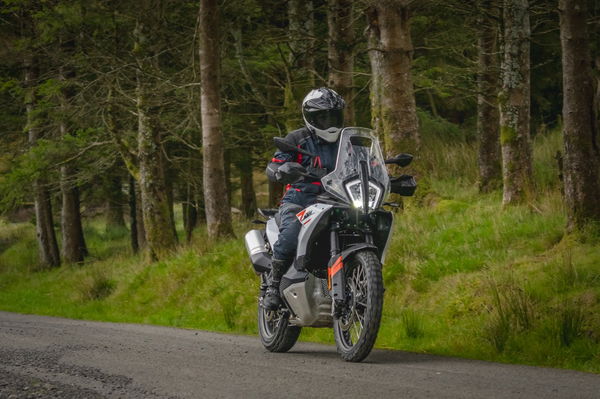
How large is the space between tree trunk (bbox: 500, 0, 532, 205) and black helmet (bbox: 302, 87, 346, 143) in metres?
5.88

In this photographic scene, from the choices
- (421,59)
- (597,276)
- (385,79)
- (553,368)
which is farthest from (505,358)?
(421,59)

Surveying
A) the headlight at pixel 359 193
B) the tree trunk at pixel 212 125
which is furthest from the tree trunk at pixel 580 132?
the tree trunk at pixel 212 125

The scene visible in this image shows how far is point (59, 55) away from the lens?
70.0ft

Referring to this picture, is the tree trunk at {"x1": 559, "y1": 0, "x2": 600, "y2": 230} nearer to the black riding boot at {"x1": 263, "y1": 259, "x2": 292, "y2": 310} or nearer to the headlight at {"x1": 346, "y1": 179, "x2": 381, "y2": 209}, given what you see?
the headlight at {"x1": 346, "y1": 179, "x2": 381, "y2": 209}

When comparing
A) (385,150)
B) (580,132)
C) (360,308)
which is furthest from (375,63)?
(360,308)

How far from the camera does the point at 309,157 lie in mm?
7879

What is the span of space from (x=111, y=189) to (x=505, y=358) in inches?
967

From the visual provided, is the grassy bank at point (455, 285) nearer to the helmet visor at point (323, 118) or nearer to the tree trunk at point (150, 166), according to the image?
the tree trunk at point (150, 166)

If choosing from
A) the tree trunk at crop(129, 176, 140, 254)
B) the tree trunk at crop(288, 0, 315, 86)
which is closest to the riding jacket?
the tree trunk at crop(288, 0, 315, 86)

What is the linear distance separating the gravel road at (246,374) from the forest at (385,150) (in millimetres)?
1111

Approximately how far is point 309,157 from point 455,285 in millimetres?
2934

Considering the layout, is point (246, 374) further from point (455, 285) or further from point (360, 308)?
point (455, 285)

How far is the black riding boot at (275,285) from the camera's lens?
7953mm

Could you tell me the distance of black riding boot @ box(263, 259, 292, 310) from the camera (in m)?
7.95
